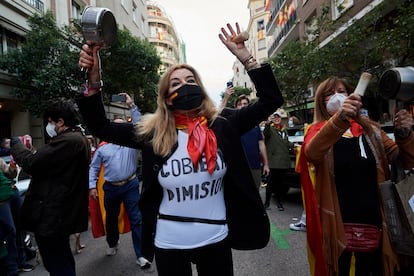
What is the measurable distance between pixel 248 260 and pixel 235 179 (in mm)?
2634

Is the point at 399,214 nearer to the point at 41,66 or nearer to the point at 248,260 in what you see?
the point at 248,260

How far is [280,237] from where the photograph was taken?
5.10 metres

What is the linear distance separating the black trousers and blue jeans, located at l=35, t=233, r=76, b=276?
143 cm

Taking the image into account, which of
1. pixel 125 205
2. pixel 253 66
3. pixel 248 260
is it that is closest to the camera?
pixel 253 66

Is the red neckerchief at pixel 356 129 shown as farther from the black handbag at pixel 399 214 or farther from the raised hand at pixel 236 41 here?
the raised hand at pixel 236 41

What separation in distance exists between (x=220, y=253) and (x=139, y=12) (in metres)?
38.2

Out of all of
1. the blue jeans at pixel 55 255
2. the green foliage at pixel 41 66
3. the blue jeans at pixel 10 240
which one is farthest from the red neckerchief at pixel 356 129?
the green foliage at pixel 41 66

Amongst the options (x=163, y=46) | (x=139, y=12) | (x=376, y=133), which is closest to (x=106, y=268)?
(x=376, y=133)

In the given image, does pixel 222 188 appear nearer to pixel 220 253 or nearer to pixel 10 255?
pixel 220 253

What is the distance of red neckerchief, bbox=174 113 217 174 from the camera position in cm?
194

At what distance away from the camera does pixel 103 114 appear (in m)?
2.11

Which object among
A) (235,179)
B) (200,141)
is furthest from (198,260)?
(200,141)

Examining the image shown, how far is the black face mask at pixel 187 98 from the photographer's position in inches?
83.1

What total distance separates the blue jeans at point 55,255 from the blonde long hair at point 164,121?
4.98 feet
